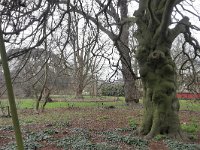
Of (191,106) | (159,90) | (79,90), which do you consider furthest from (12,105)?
(79,90)

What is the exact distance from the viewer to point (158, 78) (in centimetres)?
948

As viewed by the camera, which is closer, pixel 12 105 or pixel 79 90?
pixel 12 105

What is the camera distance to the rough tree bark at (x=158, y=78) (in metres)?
9.30

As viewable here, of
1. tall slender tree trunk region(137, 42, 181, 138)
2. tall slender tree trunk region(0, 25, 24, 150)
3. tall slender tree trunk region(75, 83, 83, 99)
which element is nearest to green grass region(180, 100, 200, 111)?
tall slender tree trunk region(75, 83, 83, 99)

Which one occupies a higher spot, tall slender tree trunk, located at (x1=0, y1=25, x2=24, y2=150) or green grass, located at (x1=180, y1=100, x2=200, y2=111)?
tall slender tree trunk, located at (x1=0, y1=25, x2=24, y2=150)

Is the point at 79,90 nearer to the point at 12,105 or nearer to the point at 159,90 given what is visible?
the point at 159,90

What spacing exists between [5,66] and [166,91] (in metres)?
7.61

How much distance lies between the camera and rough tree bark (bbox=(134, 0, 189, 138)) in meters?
9.30

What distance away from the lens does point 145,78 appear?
9664mm

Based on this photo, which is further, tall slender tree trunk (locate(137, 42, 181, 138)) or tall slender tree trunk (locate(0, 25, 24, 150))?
tall slender tree trunk (locate(137, 42, 181, 138))

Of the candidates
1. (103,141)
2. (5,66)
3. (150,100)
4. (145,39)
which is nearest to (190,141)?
(150,100)

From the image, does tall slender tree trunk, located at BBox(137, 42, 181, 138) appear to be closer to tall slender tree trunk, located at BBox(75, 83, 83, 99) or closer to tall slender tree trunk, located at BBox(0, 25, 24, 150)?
tall slender tree trunk, located at BBox(0, 25, 24, 150)

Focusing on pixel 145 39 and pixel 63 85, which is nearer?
pixel 145 39

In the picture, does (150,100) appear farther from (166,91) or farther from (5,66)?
(5,66)
